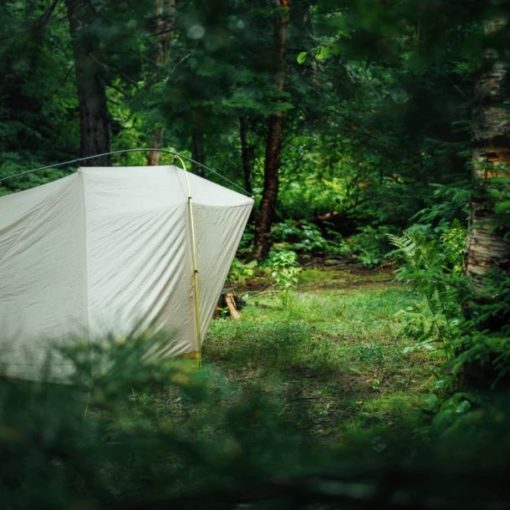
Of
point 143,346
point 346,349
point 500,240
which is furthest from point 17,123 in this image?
point 143,346

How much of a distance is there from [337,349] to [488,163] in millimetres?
2753

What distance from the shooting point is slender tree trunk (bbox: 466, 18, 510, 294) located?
3926 mm

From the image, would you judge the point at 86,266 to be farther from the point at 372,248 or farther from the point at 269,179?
the point at 372,248

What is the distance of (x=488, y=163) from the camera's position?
3836 mm

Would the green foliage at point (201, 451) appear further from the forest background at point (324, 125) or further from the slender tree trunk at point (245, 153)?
the slender tree trunk at point (245, 153)

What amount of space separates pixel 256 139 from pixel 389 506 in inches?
546

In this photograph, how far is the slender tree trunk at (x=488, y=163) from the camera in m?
3.93

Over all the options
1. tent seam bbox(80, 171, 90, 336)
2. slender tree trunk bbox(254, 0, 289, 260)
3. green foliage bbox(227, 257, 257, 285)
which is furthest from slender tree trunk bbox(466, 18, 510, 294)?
slender tree trunk bbox(254, 0, 289, 260)

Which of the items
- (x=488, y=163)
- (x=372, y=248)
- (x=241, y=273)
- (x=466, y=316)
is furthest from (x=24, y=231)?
(x=372, y=248)

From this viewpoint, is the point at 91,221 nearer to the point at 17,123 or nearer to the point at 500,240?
the point at 500,240

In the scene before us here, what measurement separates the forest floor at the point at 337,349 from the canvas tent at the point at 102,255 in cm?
79

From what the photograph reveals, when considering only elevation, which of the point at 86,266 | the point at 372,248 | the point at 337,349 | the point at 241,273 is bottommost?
the point at 337,349

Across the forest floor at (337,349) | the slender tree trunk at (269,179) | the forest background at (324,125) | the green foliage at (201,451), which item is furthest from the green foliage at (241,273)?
the green foliage at (201,451)

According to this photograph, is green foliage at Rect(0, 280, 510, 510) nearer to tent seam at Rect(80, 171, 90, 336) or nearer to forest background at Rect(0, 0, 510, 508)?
forest background at Rect(0, 0, 510, 508)
